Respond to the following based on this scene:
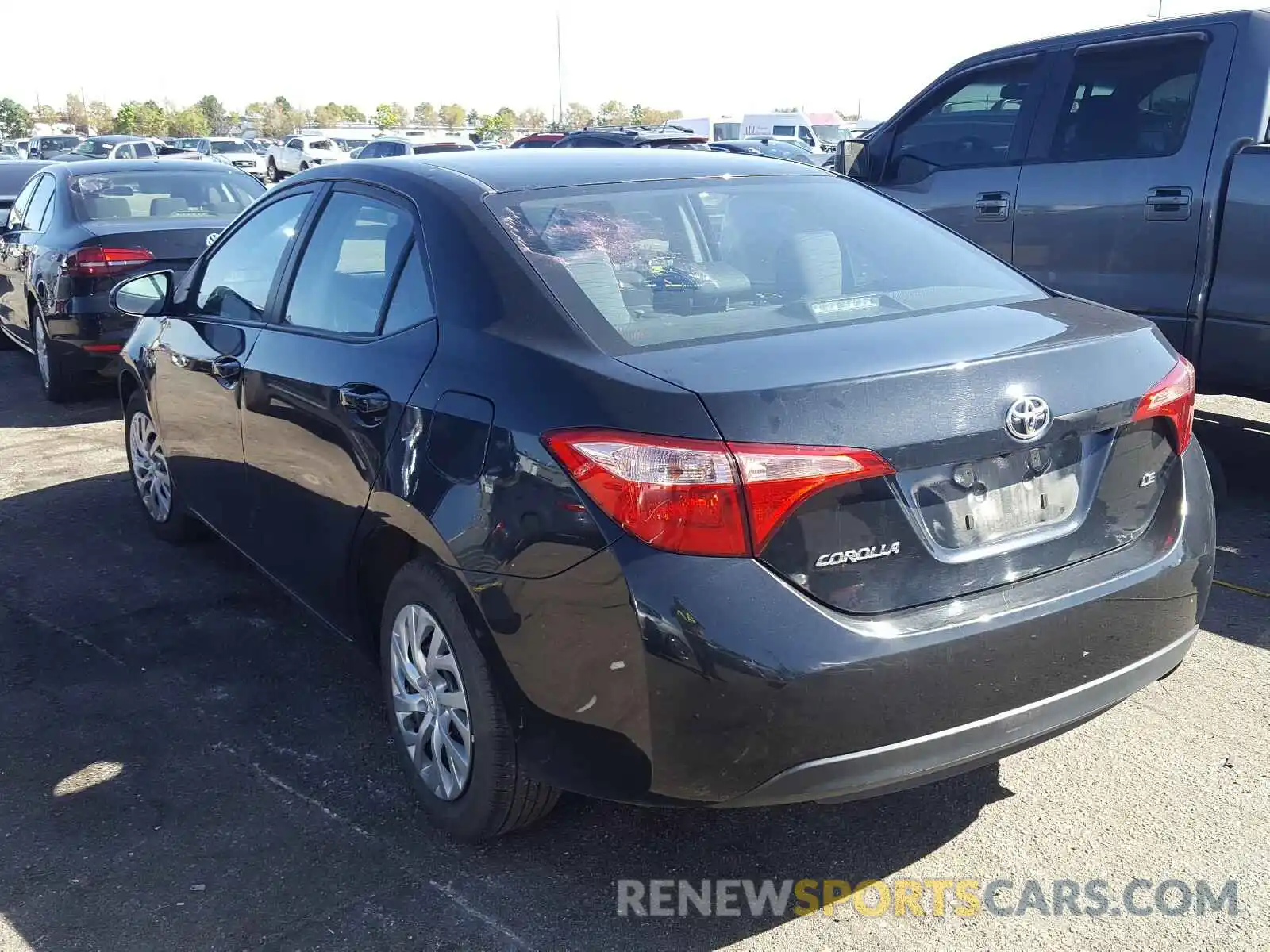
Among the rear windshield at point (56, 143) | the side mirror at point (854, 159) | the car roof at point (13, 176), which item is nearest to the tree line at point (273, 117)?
the rear windshield at point (56, 143)

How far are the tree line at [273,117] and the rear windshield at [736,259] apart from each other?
53.0 m

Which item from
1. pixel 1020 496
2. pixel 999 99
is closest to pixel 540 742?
pixel 1020 496

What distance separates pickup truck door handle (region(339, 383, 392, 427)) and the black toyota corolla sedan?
11mm

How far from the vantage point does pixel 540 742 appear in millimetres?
2740

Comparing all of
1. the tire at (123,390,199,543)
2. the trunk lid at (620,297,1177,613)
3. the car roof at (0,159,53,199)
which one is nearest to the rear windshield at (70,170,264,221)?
the tire at (123,390,199,543)

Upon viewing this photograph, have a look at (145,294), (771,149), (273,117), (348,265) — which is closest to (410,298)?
(348,265)

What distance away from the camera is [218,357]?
423 cm

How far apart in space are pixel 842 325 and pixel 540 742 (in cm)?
120

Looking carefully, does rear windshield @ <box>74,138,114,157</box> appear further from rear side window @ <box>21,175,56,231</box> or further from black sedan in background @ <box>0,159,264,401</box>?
black sedan in background @ <box>0,159,264,401</box>

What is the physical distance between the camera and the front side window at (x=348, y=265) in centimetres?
343

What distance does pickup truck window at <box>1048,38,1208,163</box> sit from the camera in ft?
18.2

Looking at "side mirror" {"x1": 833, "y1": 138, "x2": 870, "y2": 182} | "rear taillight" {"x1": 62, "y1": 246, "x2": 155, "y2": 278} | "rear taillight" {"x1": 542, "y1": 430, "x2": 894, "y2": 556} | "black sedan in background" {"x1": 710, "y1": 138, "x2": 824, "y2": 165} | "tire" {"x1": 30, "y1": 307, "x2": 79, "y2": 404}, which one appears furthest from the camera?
"black sedan in background" {"x1": 710, "y1": 138, "x2": 824, "y2": 165}

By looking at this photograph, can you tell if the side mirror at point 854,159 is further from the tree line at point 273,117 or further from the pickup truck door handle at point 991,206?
the tree line at point 273,117

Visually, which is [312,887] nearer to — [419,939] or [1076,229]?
[419,939]
